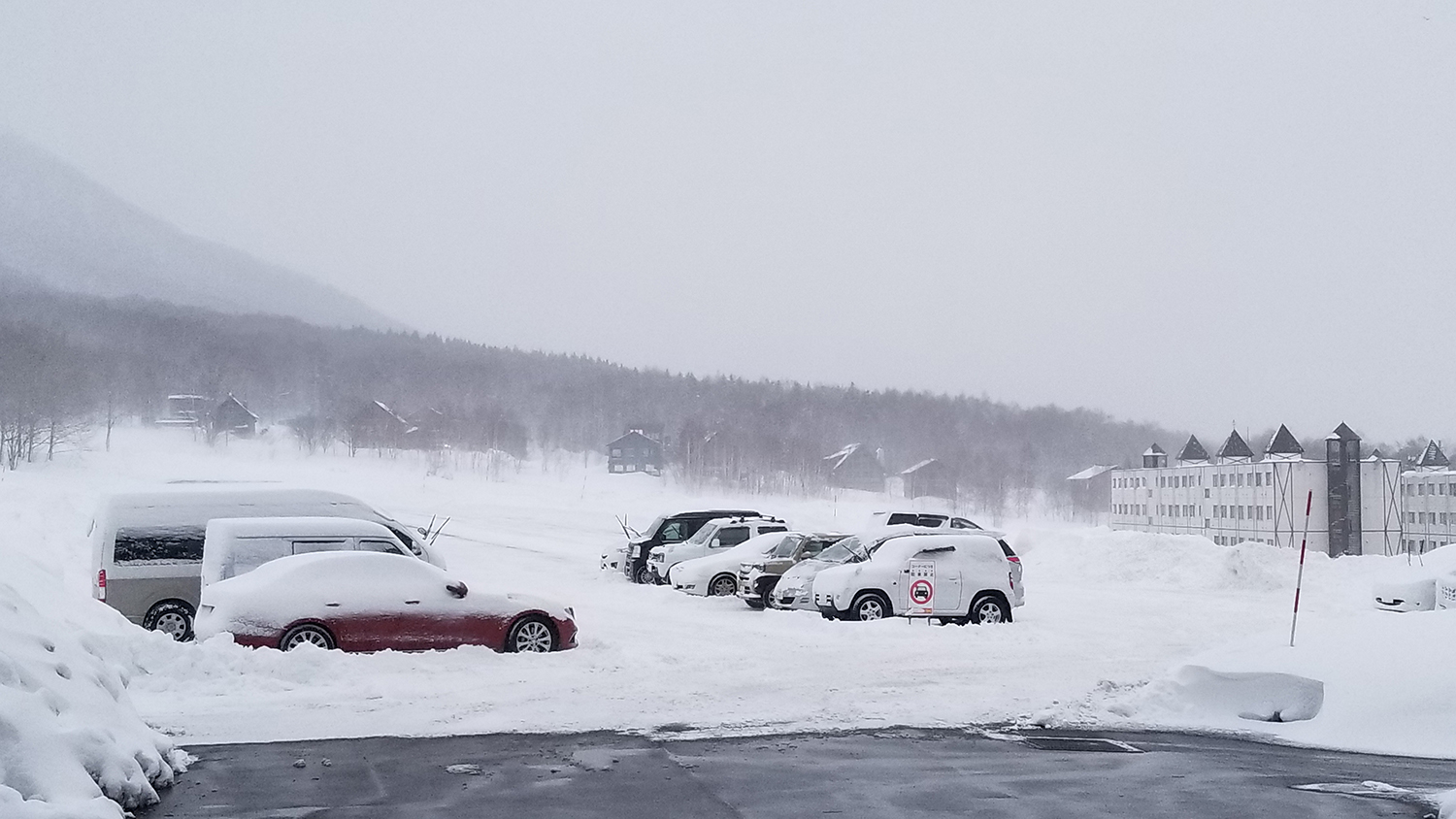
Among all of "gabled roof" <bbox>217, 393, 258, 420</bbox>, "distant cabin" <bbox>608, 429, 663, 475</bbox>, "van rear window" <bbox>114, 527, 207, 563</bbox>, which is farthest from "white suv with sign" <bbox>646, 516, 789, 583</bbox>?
"gabled roof" <bbox>217, 393, 258, 420</bbox>

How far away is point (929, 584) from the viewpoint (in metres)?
20.0

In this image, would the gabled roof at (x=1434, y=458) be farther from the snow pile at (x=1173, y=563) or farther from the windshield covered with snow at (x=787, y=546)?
the windshield covered with snow at (x=787, y=546)

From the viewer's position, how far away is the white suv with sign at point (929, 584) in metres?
20.0

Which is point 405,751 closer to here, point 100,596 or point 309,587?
point 309,587

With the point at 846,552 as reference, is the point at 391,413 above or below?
above

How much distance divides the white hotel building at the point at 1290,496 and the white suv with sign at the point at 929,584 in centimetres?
5100

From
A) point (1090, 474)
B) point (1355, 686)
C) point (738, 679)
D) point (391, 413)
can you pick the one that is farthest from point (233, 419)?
point (1355, 686)

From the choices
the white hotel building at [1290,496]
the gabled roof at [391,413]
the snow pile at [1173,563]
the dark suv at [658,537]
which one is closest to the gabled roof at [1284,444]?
the white hotel building at [1290,496]

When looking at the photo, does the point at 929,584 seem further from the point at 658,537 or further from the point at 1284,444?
the point at 1284,444

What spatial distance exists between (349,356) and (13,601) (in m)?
129

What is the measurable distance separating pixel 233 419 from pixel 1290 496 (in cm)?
8210

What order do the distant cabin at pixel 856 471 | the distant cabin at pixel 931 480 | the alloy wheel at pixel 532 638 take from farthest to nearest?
1. the distant cabin at pixel 856 471
2. the distant cabin at pixel 931 480
3. the alloy wheel at pixel 532 638

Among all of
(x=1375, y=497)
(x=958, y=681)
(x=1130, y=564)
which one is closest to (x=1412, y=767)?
(x=958, y=681)

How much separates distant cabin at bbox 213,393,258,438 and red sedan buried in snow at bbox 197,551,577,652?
9855 centimetres
